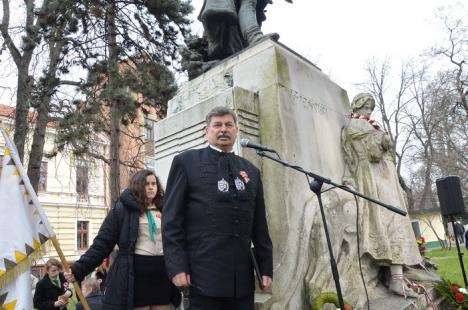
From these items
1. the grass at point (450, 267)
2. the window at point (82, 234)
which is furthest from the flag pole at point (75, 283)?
the window at point (82, 234)

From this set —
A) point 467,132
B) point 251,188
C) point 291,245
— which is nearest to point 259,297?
point 291,245

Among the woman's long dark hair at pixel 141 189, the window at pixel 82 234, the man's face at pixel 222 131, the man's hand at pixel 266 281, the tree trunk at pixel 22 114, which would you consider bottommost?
the man's hand at pixel 266 281

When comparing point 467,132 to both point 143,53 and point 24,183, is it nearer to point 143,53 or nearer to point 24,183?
point 143,53

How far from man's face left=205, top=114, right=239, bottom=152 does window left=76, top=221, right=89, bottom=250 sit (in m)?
26.7

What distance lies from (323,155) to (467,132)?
75.9 feet

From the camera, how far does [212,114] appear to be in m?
2.71

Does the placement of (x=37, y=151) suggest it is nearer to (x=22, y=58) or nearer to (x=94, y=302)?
(x=22, y=58)

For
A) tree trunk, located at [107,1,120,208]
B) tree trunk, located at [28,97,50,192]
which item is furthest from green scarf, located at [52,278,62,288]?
tree trunk, located at [28,97,50,192]

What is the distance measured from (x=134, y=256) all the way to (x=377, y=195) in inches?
109

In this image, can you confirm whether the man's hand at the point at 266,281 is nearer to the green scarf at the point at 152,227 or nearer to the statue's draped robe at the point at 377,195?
the green scarf at the point at 152,227

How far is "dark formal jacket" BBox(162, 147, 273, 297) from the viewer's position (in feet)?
7.68

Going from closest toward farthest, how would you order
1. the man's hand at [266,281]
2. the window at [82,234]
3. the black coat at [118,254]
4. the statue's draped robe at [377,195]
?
the man's hand at [266,281] → the black coat at [118,254] → the statue's draped robe at [377,195] → the window at [82,234]

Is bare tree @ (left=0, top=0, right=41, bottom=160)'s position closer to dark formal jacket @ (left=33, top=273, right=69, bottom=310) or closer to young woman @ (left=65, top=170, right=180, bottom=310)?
dark formal jacket @ (left=33, top=273, right=69, bottom=310)

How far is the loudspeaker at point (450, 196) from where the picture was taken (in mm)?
6820
